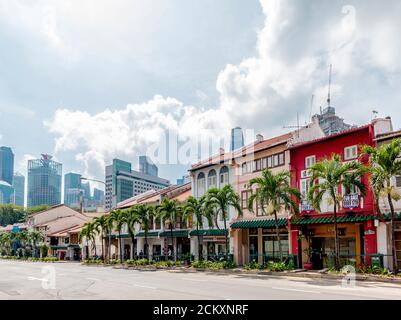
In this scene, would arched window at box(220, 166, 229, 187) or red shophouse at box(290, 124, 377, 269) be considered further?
arched window at box(220, 166, 229, 187)

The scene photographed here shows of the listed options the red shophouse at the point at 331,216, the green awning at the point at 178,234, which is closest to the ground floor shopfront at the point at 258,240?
the red shophouse at the point at 331,216

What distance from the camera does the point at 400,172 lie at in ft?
82.8

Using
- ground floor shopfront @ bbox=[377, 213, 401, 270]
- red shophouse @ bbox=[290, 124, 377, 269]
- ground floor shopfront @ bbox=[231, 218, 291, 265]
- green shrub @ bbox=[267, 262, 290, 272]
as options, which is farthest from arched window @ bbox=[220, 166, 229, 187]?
ground floor shopfront @ bbox=[377, 213, 401, 270]

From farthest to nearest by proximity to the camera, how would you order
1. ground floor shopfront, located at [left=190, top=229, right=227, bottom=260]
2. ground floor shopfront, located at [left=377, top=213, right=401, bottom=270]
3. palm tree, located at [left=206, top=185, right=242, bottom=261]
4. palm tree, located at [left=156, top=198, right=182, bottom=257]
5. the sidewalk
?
palm tree, located at [left=156, top=198, right=182, bottom=257] < ground floor shopfront, located at [left=190, top=229, right=227, bottom=260] < palm tree, located at [left=206, top=185, right=242, bottom=261] < ground floor shopfront, located at [left=377, top=213, right=401, bottom=270] < the sidewalk

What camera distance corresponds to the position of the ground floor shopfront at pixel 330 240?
2833 cm

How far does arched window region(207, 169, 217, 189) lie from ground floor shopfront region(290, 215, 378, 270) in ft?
35.4

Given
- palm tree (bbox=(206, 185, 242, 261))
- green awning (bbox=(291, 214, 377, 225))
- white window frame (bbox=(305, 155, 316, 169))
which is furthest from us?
palm tree (bbox=(206, 185, 242, 261))

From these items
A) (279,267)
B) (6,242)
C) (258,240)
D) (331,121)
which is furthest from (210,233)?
(6,242)

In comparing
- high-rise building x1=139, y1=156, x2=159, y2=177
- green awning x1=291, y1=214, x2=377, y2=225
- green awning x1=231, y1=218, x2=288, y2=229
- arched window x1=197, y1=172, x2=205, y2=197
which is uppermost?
high-rise building x1=139, y1=156, x2=159, y2=177

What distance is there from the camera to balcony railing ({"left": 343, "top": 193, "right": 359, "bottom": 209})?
29.3m

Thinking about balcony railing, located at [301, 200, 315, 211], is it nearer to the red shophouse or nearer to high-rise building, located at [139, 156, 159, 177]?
the red shophouse
